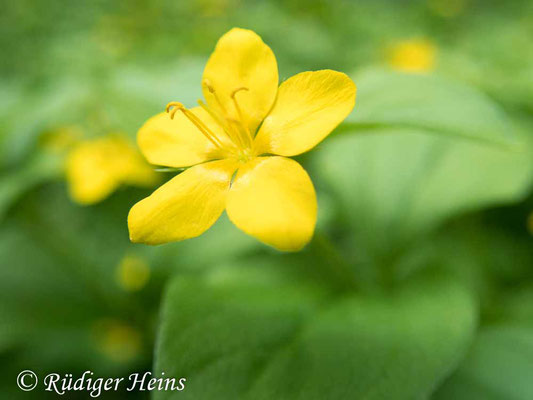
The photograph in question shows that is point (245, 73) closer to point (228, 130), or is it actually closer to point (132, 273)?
point (228, 130)

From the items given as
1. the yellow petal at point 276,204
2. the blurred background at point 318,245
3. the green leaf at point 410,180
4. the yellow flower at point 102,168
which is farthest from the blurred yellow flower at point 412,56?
the yellow petal at point 276,204

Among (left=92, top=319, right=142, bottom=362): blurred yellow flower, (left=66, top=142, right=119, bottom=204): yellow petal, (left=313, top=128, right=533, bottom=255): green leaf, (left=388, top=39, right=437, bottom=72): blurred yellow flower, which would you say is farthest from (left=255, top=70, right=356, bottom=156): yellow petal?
(left=388, top=39, right=437, bottom=72): blurred yellow flower

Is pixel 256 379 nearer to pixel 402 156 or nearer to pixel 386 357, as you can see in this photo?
pixel 386 357

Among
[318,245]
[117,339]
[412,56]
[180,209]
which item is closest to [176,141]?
[180,209]

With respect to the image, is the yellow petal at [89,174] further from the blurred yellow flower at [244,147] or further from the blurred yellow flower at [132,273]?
the blurred yellow flower at [244,147]

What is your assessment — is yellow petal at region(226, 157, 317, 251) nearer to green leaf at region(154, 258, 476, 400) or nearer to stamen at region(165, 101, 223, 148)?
stamen at region(165, 101, 223, 148)

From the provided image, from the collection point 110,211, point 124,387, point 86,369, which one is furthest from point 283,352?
point 110,211
